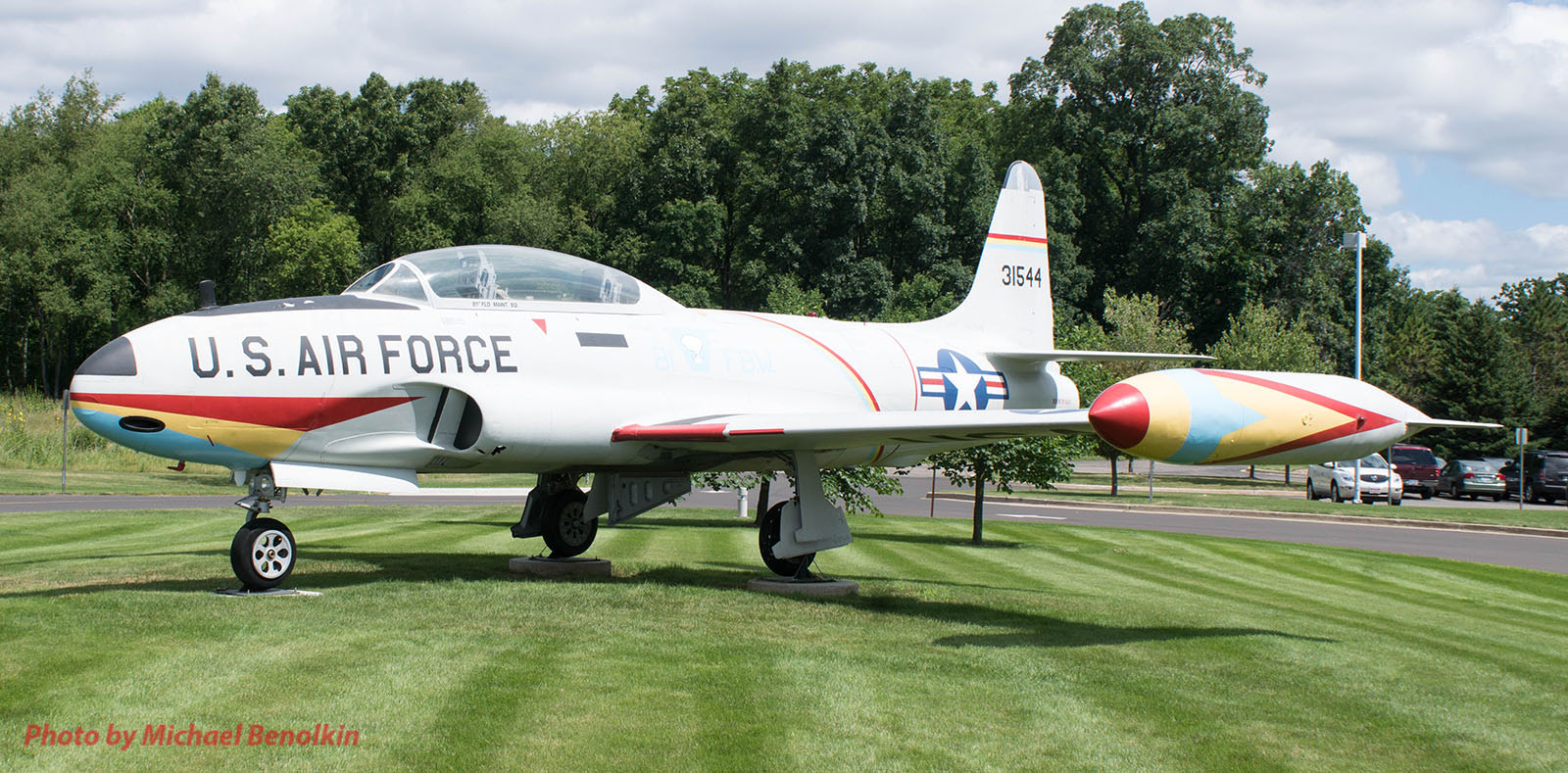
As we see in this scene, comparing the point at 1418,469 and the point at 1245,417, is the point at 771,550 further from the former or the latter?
the point at 1418,469

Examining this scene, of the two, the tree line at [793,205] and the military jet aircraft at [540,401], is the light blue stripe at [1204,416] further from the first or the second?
the tree line at [793,205]

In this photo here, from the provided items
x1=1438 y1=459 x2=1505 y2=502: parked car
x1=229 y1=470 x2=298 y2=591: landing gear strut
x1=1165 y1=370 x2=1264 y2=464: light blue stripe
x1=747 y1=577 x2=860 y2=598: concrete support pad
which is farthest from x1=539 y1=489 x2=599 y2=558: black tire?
x1=1438 y1=459 x2=1505 y2=502: parked car

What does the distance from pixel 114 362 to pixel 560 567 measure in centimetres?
536

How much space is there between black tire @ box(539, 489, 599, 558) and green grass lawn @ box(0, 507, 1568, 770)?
2.30ft

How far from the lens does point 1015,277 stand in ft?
57.7

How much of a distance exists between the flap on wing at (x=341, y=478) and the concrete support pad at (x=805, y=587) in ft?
12.9

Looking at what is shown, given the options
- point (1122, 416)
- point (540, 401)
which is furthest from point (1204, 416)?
point (540, 401)

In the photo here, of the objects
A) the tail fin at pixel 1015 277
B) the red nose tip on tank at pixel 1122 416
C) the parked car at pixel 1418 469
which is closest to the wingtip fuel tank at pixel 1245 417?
the red nose tip on tank at pixel 1122 416

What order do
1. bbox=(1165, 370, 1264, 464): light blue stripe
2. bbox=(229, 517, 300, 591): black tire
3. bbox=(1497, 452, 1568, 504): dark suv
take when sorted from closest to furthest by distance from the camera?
bbox=(1165, 370, 1264, 464): light blue stripe → bbox=(229, 517, 300, 591): black tire → bbox=(1497, 452, 1568, 504): dark suv

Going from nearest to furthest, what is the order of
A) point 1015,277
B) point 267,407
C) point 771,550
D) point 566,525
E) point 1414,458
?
point 267,407 < point 771,550 < point 566,525 < point 1015,277 < point 1414,458

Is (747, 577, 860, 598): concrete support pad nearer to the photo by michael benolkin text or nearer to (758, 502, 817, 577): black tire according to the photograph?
(758, 502, 817, 577): black tire

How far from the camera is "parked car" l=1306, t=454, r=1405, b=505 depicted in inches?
1667

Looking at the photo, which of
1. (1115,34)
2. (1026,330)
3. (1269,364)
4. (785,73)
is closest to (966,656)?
(1026,330)

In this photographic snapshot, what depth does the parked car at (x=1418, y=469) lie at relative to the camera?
157ft
